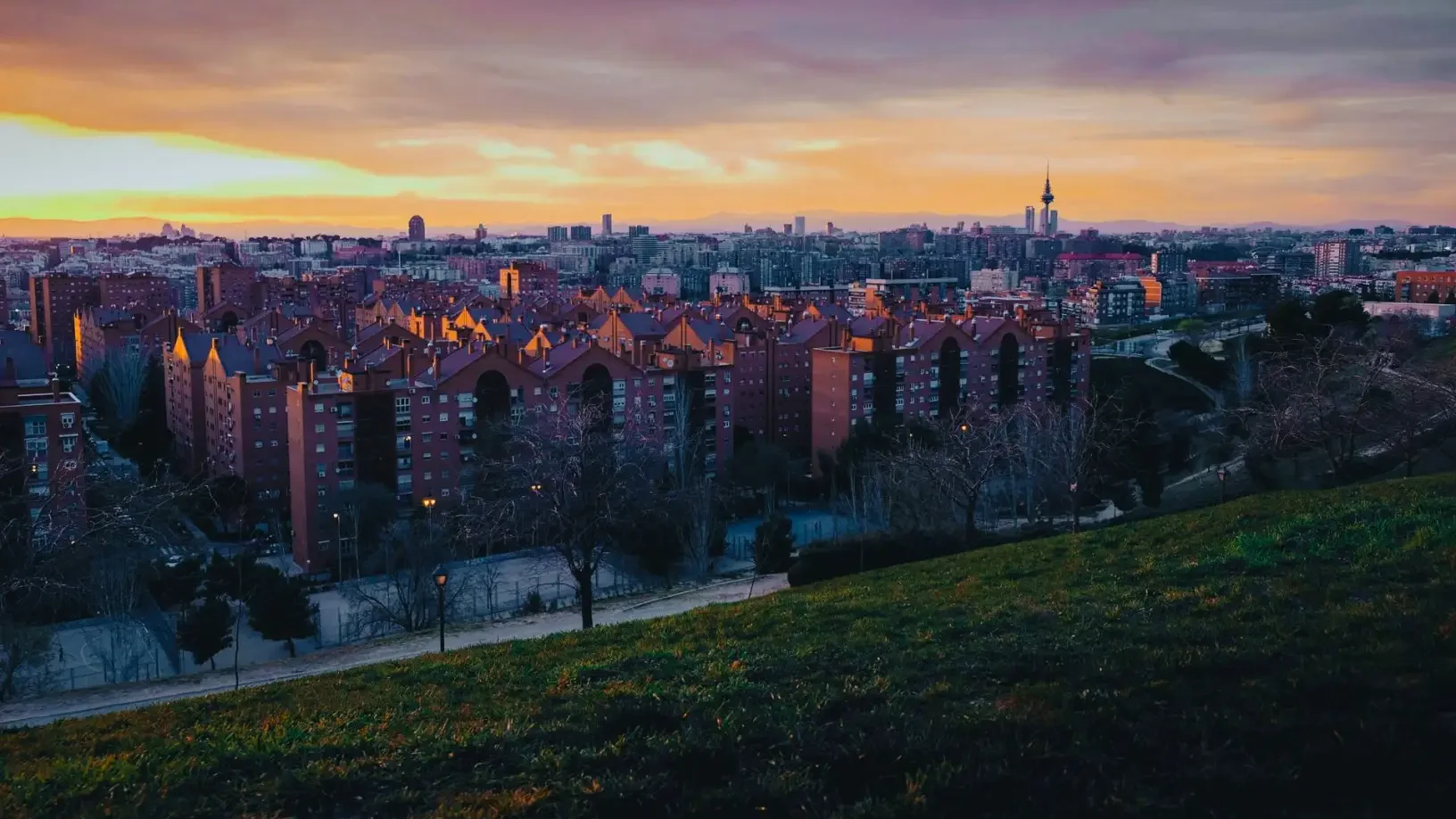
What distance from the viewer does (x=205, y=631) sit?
773 inches

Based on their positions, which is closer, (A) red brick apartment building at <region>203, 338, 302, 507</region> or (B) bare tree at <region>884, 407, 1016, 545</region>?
(B) bare tree at <region>884, 407, 1016, 545</region>

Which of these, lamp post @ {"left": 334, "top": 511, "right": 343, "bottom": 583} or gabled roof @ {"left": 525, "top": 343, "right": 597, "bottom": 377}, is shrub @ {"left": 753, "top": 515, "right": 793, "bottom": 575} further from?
gabled roof @ {"left": 525, "top": 343, "right": 597, "bottom": 377}

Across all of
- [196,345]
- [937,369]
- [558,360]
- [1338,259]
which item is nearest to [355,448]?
[558,360]

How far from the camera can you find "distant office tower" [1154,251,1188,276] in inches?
5285

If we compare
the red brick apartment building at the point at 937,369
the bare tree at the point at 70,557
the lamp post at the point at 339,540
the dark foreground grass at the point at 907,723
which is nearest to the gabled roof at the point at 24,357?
the bare tree at the point at 70,557

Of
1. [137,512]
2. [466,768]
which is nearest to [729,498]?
[137,512]

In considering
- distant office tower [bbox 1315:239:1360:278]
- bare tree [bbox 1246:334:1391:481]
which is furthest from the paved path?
distant office tower [bbox 1315:239:1360:278]

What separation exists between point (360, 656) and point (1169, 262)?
13913 centimetres

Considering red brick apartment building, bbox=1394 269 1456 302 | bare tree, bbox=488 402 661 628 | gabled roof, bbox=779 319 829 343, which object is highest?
red brick apartment building, bbox=1394 269 1456 302

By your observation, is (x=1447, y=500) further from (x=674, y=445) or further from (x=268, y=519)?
(x=268, y=519)

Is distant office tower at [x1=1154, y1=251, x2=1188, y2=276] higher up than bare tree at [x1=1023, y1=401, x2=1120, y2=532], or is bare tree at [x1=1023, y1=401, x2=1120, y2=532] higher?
distant office tower at [x1=1154, y1=251, x2=1188, y2=276]

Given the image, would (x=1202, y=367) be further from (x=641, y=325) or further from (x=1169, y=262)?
(x=1169, y=262)

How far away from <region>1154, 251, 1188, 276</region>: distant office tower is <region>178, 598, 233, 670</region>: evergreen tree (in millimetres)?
126905

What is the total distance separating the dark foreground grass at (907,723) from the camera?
4.68m
